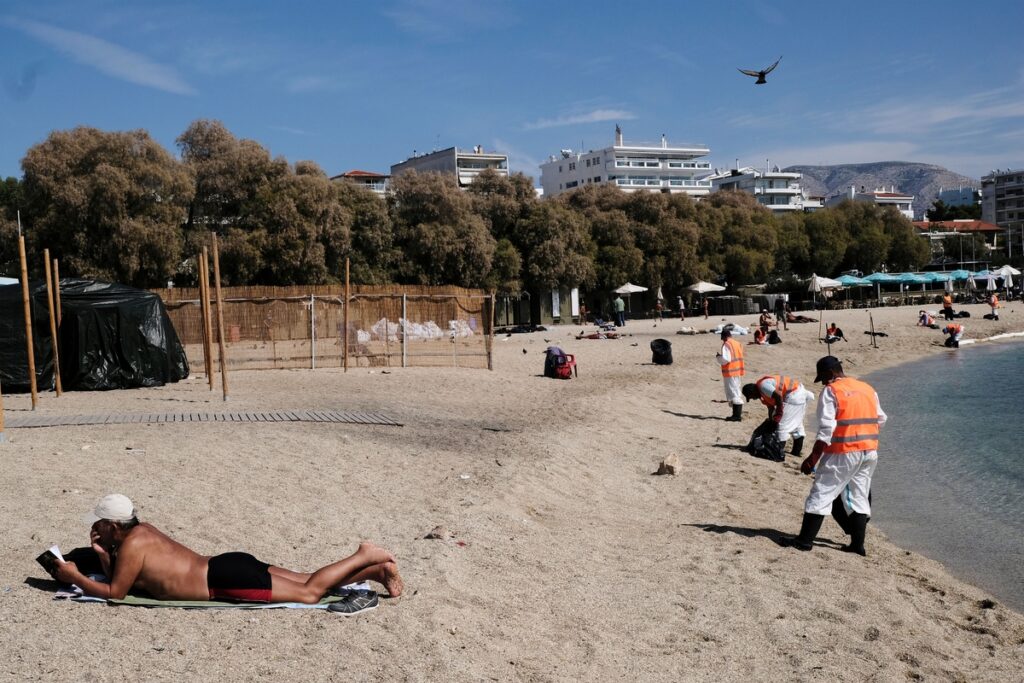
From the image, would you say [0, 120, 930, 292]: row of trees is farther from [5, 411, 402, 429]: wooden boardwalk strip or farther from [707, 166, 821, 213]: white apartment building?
[707, 166, 821, 213]: white apartment building

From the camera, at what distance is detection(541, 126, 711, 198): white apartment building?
116 meters

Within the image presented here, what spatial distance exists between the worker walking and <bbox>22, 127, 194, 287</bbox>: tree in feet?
90.1

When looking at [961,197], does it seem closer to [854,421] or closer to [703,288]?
[703,288]

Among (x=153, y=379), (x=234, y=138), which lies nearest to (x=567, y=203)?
(x=234, y=138)

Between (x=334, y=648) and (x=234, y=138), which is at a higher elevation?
(x=234, y=138)

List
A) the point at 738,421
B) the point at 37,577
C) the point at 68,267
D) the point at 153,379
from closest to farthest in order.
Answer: the point at 37,577
the point at 738,421
the point at 153,379
the point at 68,267

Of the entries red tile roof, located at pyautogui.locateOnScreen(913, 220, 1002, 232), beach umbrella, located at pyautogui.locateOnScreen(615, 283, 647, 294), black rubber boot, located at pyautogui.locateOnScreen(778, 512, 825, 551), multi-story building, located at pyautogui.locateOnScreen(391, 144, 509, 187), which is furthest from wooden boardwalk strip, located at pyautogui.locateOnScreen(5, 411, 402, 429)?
red tile roof, located at pyautogui.locateOnScreen(913, 220, 1002, 232)

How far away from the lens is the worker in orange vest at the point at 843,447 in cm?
815

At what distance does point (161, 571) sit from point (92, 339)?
14.0 m

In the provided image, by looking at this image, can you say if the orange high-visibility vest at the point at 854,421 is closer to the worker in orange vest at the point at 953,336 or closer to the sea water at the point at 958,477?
the sea water at the point at 958,477

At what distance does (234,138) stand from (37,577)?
Result: 3809 cm

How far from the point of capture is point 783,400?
1333 centimetres

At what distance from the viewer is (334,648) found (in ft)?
18.3

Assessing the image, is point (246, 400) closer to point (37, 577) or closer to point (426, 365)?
point (426, 365)
